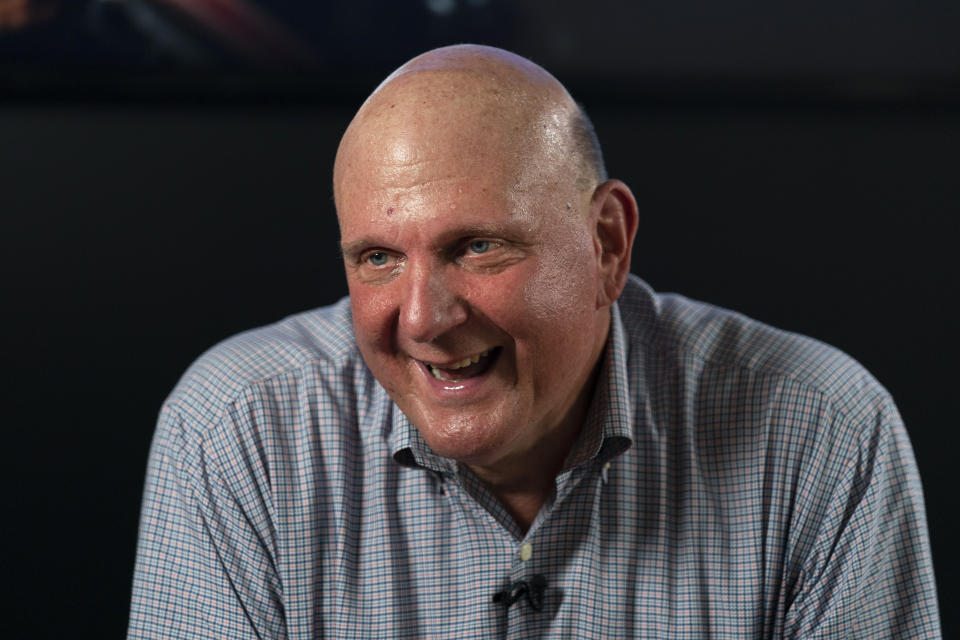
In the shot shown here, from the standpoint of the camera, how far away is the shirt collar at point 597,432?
1.85 metres

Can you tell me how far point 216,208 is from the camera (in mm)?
2783

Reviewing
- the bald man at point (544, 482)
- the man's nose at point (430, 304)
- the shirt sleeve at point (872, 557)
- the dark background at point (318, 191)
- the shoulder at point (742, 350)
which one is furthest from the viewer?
the dark background at point (318, 191)

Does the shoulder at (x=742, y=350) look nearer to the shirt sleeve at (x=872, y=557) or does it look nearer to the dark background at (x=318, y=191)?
the shirt sleeve at (x=872, y=557)

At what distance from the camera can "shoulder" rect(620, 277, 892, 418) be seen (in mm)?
1918

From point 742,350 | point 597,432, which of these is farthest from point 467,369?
point 742,350

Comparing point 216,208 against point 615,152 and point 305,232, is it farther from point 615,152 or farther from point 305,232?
point 615,152

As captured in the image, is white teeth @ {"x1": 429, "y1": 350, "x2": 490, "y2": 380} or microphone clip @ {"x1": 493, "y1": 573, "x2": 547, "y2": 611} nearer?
white teeth @ {"x1": 429, "y1": 350, "x2": 490, "y2": 380}

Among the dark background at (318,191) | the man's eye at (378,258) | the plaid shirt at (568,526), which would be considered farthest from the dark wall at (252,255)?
→ the man's eye at (378,258)

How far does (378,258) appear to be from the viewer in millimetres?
1662

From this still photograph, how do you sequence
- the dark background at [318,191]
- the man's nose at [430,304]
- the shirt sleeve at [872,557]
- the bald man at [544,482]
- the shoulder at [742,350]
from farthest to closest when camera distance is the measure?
the dark background at [318,191], the shoulder at [742,350], the shirt sleeve at [872,557], the bald man at [544,482], the man's nose at [430,304]

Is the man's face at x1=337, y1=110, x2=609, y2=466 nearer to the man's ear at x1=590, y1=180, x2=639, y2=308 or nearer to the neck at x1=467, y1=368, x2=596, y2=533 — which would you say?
the man's ear at x1=590, y1=180, x2=639, y2=308

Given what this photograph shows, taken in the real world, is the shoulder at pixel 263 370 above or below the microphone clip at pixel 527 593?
above

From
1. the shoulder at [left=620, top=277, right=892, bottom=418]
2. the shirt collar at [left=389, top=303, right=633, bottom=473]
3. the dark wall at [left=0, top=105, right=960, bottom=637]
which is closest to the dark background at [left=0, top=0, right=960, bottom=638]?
the dark wall at [left=0, top=105, right=960, bottom=637]

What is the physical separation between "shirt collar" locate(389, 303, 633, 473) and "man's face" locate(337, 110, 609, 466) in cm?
12
